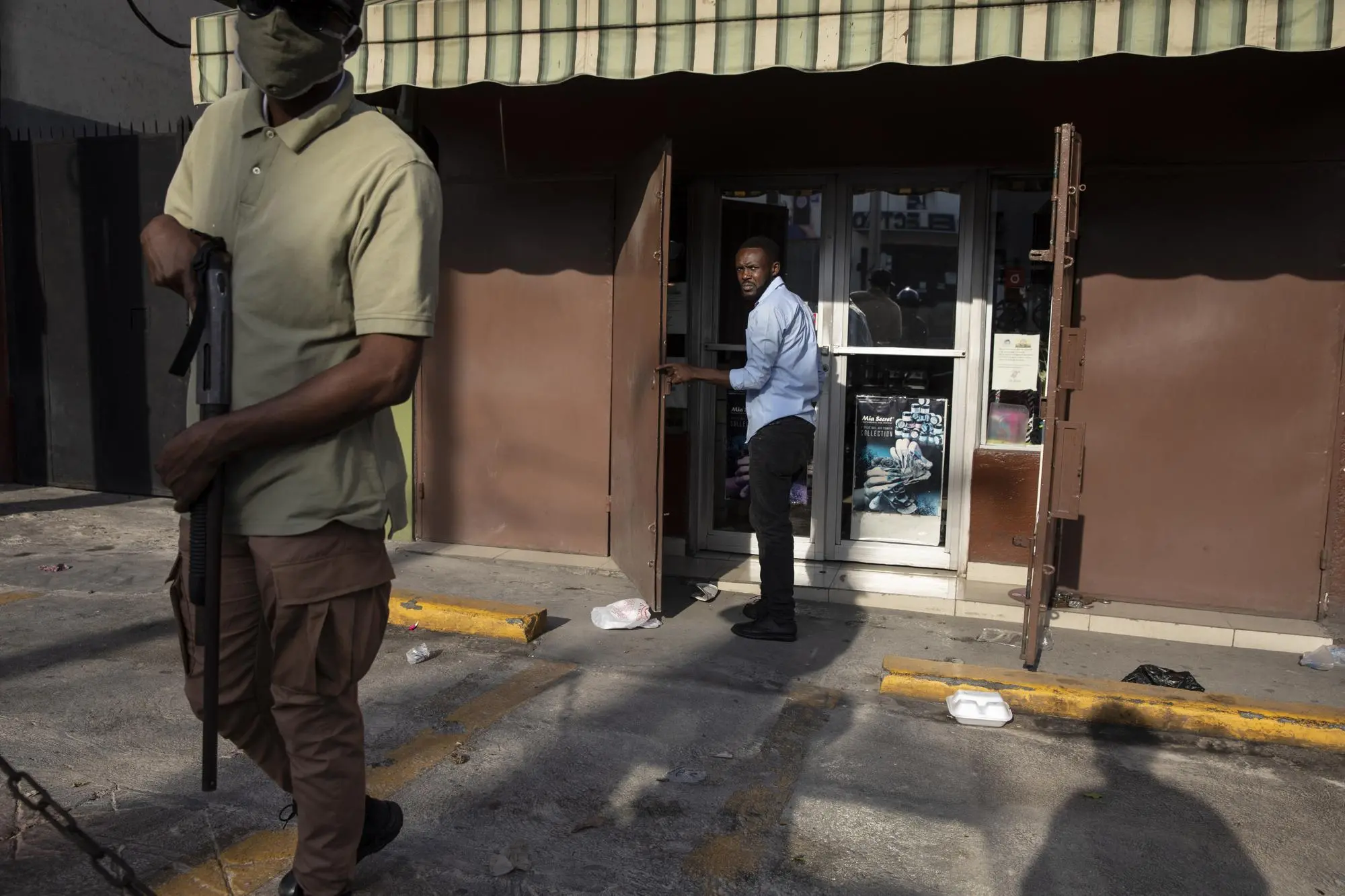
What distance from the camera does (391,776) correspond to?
338 cm

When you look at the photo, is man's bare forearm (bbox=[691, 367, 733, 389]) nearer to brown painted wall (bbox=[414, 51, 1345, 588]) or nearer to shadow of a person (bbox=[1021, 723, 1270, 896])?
brown painted wall (bbox=[414, 51, 1345, 588])

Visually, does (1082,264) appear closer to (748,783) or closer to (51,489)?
(748,783)

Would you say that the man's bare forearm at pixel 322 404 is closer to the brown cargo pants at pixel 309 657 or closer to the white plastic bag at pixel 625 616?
the brown cargo pants at pixel 309 657

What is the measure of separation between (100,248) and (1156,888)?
26.7 feet

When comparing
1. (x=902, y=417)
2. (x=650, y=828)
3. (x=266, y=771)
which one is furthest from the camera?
(x=902, y=417)

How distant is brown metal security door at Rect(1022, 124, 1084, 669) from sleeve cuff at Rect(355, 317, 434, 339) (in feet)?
9.81

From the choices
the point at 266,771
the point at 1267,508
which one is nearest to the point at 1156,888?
the point at 266,771

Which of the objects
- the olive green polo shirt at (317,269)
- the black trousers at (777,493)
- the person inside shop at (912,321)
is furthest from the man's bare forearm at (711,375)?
the olive green polo shirt at (317,269)

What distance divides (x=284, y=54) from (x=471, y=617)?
3.40 m

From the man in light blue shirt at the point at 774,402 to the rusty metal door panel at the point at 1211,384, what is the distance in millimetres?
1598

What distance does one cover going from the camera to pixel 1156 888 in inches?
113

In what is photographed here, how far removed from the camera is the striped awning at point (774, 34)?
404 cm

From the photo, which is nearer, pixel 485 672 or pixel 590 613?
pixel 485 672

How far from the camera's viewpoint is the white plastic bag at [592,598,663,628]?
17.1 ft
